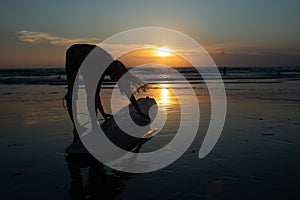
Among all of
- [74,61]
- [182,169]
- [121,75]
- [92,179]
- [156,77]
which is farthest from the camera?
[156,77]

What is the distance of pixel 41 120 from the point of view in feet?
36.4

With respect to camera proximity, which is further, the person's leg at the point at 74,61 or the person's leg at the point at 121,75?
the person's leg at the point at 121,75

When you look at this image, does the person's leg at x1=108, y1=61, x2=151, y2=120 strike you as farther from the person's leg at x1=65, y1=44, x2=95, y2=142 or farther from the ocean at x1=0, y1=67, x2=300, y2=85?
the ocean at x1=0, y1=67, x2=300, y2=85

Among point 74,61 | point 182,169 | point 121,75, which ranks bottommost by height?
point 182,169

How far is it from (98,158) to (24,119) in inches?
235

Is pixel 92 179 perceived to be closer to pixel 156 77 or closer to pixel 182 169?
pixel 182 169

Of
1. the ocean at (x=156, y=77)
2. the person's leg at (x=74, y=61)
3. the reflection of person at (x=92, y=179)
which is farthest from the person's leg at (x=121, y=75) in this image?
the ocean at (x=156, y=77)

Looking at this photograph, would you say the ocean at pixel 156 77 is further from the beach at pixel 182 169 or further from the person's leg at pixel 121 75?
the person's leg at pixel 121 75

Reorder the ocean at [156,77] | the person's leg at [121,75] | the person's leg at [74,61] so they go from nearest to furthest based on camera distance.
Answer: the person's leg at [74,61] → the person's leg at [121,75] → the ocean at [156,77]

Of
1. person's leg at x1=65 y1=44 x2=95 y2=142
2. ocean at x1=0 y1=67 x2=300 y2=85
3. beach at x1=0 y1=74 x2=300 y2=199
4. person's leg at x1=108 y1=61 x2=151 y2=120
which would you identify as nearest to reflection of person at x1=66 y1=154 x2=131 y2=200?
beach at x1=0 y1=74 x2=300 y2=199

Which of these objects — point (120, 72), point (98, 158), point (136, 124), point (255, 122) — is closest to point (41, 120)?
point (136, 124)

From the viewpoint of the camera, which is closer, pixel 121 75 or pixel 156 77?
pixel 121 75

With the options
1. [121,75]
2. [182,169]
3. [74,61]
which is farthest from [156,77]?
[182,169]

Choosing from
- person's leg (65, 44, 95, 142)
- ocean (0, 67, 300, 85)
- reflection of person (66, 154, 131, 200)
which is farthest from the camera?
ocean (0, 67, 300, 85)
